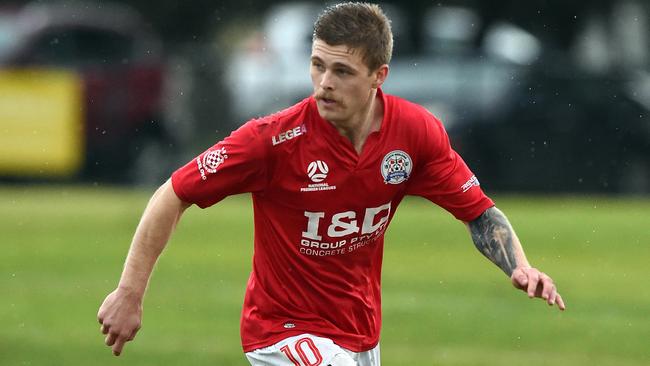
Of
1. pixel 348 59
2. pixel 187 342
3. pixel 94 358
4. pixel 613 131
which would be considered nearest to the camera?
pixel 348 59

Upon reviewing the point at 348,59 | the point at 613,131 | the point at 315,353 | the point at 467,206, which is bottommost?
the point at 613,131

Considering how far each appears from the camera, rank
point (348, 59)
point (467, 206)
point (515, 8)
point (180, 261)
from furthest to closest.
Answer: point (515, 8) → point (180, 261) → point (467, 206) → point (348, 59)

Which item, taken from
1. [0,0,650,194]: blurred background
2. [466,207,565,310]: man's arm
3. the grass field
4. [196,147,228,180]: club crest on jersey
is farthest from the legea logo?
[0,0,650,194]: blurred background

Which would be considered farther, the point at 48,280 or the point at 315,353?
the point at 48,280

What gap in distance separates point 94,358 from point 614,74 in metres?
14.8

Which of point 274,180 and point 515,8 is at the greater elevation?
point 274,180

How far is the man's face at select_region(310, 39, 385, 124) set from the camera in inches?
251

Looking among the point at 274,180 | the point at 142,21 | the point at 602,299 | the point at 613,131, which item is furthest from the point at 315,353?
the point at 142,21

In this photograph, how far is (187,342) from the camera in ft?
39.3

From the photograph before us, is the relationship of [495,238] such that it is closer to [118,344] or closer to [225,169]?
[225,169]

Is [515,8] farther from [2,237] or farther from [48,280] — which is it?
[48,280]

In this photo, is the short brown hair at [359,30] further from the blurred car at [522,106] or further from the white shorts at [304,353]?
the blurred car at [522,106]

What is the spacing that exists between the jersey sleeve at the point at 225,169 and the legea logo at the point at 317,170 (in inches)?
8.0

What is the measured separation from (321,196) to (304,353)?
67 centimetres
